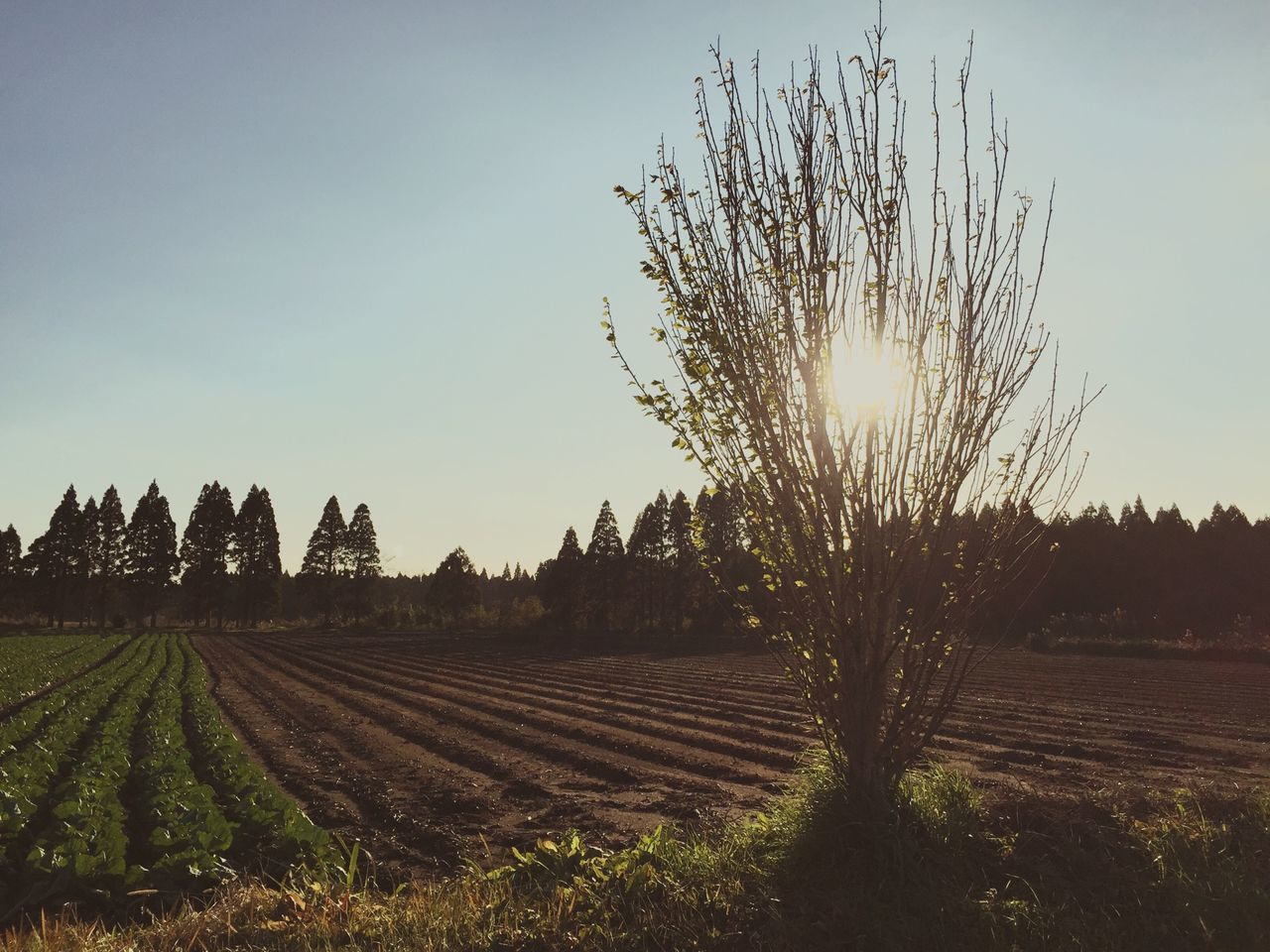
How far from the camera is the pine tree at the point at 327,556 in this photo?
73625 millimetres

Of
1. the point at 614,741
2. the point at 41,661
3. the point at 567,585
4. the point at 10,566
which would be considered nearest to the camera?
the point at 614,741

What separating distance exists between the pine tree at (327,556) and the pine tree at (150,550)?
11388 mm

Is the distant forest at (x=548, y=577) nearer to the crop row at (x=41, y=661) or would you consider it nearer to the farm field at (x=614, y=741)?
the crop row at (x=41, y=661)

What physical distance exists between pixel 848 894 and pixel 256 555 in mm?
77349

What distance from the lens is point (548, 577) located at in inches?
2788

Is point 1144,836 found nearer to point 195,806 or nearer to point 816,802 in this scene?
point 816,802

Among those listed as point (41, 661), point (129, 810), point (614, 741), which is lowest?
point (41, 661)

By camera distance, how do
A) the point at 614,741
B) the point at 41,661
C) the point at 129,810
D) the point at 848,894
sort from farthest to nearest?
the point at 41,661 < the point at 614,741 < the point at 129,810 < the point at 848,894

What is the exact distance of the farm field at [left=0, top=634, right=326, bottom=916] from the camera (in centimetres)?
618

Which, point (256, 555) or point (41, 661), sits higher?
point (256, 555)

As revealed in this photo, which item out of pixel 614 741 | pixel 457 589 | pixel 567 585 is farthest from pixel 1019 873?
pixel 457 589

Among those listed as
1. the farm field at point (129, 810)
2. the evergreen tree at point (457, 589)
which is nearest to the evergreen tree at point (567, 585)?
the evergreen tree at point (457, 589)

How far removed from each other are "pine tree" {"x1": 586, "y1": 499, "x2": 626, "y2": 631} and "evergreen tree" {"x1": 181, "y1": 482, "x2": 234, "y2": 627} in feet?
113

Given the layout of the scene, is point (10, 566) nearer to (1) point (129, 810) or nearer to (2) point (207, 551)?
(2) point (207, 551)
